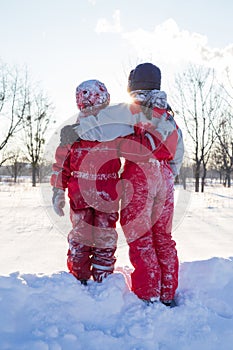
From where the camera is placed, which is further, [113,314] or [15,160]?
[15,160]

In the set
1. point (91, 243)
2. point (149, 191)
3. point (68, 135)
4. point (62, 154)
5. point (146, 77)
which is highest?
point (146, 77)

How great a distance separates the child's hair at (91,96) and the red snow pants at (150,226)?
51 cm

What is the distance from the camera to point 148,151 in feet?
5.67

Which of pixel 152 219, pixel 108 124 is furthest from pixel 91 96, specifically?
pixel 152 219

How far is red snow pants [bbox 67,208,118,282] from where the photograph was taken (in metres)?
1.84

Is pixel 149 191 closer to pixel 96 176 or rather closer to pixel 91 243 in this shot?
pixel 96 176

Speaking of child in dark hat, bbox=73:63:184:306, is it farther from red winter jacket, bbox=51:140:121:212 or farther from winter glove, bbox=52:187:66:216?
winter glove, bbox=52:187:66:216

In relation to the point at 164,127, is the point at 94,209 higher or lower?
lower

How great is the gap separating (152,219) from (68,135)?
858 millimetres

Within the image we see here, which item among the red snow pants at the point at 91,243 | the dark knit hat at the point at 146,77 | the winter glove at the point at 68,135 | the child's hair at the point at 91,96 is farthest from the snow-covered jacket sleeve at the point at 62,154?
the dark knit hat at the point at 146,77

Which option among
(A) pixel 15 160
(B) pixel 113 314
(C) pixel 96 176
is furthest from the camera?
(A) pixel 15 160

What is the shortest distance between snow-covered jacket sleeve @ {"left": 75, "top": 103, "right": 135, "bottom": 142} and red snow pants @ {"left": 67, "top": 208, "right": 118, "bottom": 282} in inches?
21.1

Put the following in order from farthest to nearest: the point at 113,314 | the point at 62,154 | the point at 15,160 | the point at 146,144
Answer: the point at 15,160, the point at 62,154, the point at 146,144, the point at 113,314

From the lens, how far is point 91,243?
1887 mm
